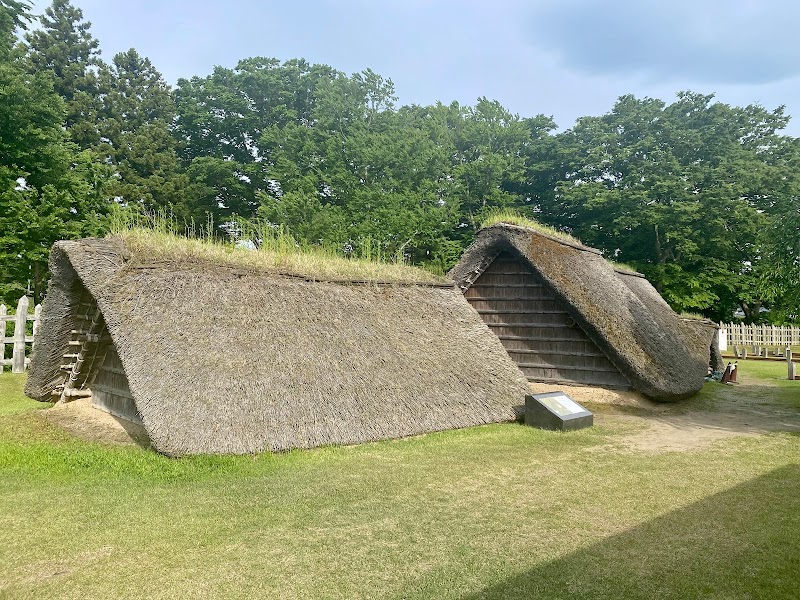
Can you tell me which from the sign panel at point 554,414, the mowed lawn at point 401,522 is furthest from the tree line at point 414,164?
the mowed lawn at point 401,522

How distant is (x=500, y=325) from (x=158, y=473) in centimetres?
941

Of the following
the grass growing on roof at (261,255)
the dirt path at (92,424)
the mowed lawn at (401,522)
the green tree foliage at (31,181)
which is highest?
the green tree foliage at (31,181)

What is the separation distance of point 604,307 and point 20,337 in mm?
15247

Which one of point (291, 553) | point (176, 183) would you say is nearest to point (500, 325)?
point (291, 553)

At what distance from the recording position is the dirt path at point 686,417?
8183 millimetres

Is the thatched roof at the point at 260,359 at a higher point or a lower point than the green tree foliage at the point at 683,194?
lower

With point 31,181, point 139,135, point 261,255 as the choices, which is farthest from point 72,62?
point 261,255

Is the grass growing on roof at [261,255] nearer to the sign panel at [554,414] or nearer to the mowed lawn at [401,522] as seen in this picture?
the mowed lawn at [401,522]

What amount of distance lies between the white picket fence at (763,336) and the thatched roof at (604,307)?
1599 centimetres

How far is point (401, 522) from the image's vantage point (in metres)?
4.64

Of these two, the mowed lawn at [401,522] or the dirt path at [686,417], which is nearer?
the mowed lawn at [401,522]

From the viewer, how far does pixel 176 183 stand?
99.6 feet

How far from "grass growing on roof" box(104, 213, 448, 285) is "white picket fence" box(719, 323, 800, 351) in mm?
22699

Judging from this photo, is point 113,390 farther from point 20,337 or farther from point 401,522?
point 20,337
